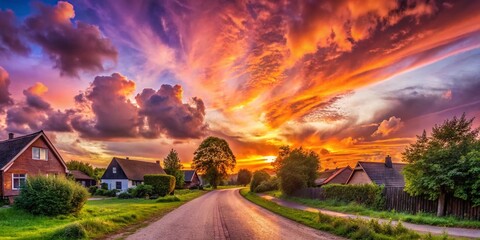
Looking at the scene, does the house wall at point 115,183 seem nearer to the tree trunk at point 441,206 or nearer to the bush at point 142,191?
the bush at point 142,191

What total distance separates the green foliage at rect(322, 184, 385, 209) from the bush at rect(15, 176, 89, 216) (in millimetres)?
22147

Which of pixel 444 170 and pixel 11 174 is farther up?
pixel 444 170

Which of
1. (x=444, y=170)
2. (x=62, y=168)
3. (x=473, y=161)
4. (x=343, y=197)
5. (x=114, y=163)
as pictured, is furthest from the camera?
(x=114, y=163)

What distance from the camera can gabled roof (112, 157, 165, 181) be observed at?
212ft

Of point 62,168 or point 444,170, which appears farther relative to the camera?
point 62,168

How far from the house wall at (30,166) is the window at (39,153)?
0.35 m

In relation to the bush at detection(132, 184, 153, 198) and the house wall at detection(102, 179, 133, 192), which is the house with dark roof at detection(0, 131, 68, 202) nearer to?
the bush at detection(132, 184, 153, 198)

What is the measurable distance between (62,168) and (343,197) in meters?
33.5

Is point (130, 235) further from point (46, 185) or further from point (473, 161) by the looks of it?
point (473, 161)

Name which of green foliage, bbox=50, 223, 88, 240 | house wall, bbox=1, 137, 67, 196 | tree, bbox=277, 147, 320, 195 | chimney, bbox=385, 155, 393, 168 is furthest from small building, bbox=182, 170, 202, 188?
green foliage, bbox=50, 223, 88, 240

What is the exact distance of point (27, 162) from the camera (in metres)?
36.1

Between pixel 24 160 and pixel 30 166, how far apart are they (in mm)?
1052

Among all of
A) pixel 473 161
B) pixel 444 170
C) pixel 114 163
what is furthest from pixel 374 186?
pixel 114 163

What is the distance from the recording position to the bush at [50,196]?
72.8 ft
